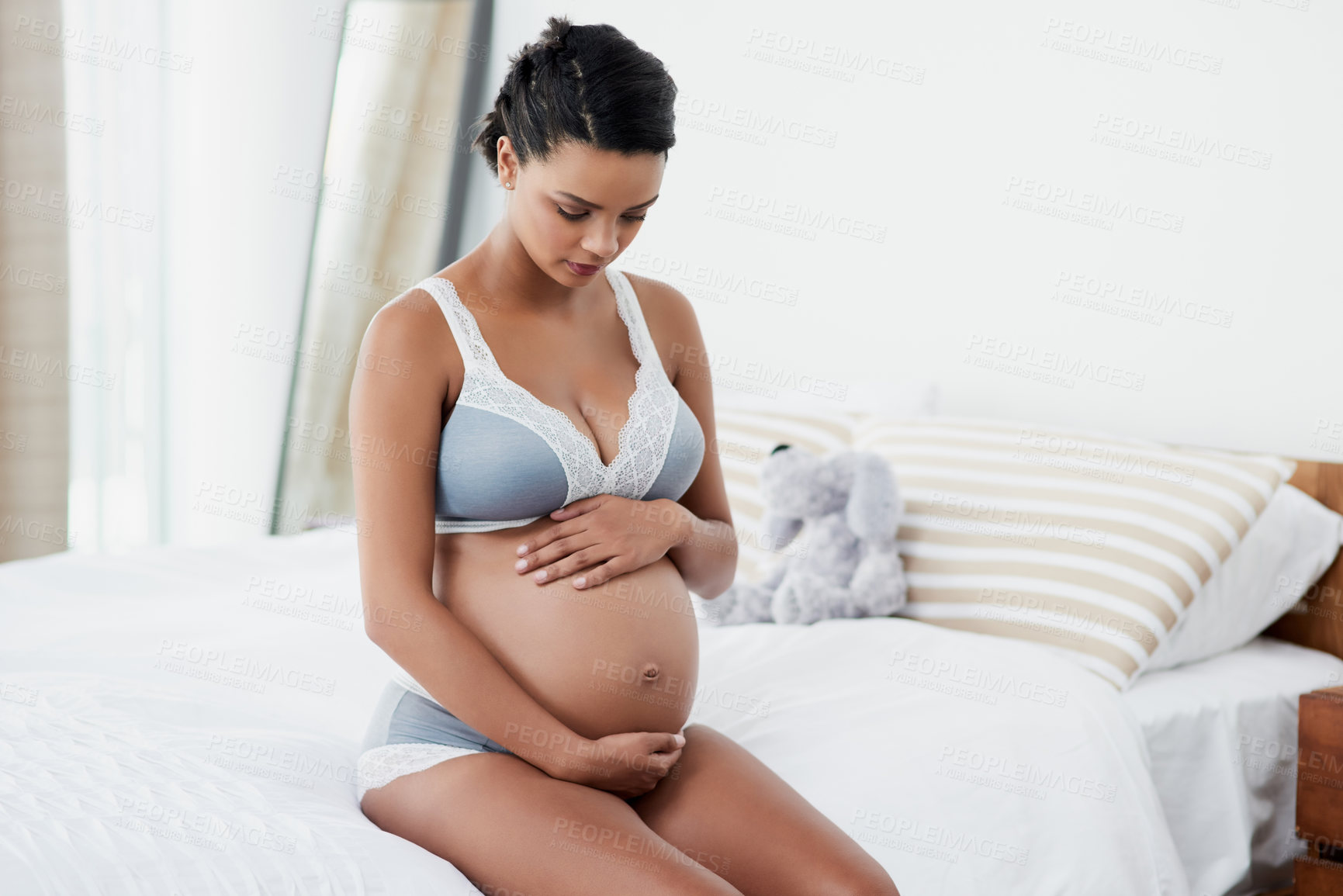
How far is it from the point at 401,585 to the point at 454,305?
336mm

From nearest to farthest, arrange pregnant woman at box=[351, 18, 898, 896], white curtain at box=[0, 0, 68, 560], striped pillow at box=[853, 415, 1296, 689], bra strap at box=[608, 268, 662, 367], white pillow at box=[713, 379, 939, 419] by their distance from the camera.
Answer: pregnant woman at box=[351, 18, 898, 896], bra strap at box=[608, 268, 662, 367], striped pillow at box=[853, 415, 1296, 689], white pillow at box=[713, 379, 939, 419], white curtain at box=[0, 0, 68, 560]

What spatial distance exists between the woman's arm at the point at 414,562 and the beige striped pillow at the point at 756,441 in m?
1.03

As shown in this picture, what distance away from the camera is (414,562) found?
1.17 metres

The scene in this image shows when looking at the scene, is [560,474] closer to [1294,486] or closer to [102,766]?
[102,766]

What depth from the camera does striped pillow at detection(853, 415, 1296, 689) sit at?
176 cm

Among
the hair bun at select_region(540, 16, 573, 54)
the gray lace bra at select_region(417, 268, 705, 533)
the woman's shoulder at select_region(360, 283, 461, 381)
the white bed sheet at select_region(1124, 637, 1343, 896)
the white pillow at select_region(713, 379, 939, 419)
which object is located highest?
the hair bun at select_region(540, 16, 573, 54)

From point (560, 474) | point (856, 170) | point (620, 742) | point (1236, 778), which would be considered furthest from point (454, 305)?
point (856, 170)

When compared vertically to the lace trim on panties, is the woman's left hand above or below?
above

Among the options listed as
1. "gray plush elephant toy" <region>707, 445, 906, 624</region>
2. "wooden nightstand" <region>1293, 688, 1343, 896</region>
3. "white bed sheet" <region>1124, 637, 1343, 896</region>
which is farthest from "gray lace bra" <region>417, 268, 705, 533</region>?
"wooden nightstand" <region>1293, 688, 1343, 896</region>

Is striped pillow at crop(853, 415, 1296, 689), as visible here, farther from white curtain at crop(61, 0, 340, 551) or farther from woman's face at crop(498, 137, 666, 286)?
white curtain at crop(61, 0, 340, 551)

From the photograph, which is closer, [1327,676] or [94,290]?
[1327,676]

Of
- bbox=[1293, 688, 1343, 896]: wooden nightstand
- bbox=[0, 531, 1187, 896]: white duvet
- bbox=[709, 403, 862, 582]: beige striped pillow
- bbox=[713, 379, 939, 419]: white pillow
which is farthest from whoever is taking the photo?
bbox=[713, 379, 939, 419]: white pillow

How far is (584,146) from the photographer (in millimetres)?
1178

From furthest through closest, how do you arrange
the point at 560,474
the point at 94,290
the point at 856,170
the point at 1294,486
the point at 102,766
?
the point at 94,290, the point at 856,170, the point at 1294,486, the point at 560,474, the point at 102,766
